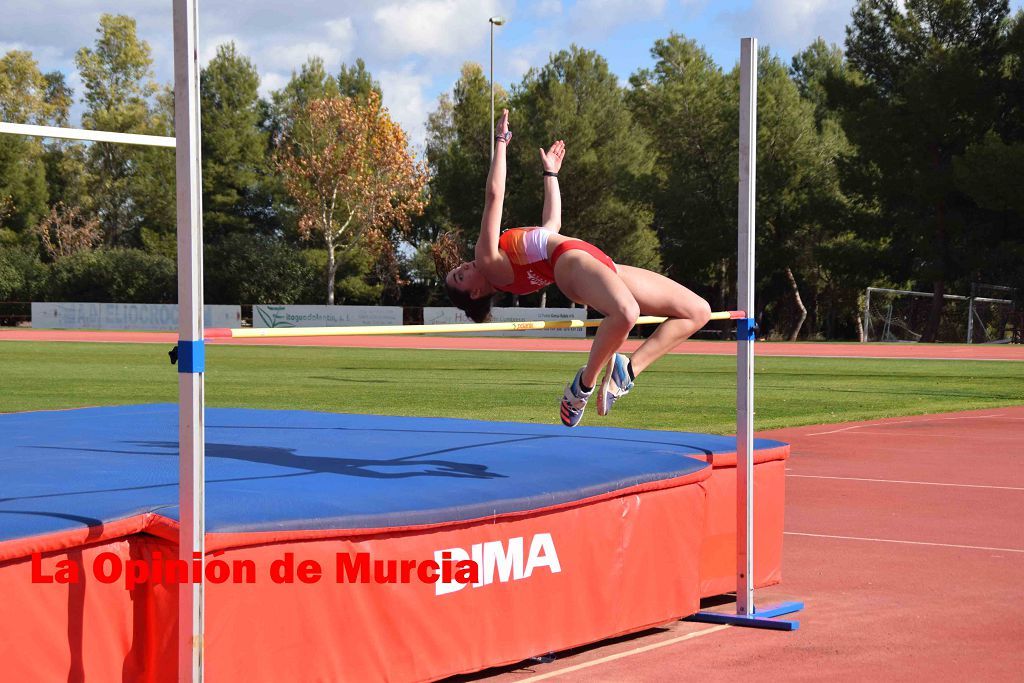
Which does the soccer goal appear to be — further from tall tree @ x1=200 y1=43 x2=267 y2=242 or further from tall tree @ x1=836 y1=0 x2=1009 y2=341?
tall tree @ x1=200 y1=43 x2=267 y2=242

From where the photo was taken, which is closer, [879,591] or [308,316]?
[879,591]

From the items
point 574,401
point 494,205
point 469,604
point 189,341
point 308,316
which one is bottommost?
point 469,604

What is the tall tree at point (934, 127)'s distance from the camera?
3438 cm

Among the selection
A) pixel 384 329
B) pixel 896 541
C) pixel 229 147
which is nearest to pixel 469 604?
pixel 384 329

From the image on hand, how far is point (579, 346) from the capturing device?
A: 96.1 feet

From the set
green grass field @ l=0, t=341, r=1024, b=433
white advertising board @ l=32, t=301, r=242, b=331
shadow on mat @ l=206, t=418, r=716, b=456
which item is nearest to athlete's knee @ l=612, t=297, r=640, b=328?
shadow on mat @ l=206, t=418, r=716, b=456

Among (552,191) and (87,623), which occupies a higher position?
(552,191)

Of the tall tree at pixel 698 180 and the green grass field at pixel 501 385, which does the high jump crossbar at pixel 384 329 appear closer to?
the green grass field at pixel 501 385

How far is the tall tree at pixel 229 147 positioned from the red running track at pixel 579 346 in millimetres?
12002

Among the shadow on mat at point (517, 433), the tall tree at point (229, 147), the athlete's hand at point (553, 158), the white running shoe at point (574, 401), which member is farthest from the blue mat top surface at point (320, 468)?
the tall tree at point (229, 147)

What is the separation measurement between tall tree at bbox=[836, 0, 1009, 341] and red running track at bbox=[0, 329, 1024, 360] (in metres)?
5.73

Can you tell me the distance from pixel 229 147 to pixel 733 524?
1660 inches

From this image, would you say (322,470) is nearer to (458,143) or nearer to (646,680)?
(646,680)

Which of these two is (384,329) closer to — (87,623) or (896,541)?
(87,623)
